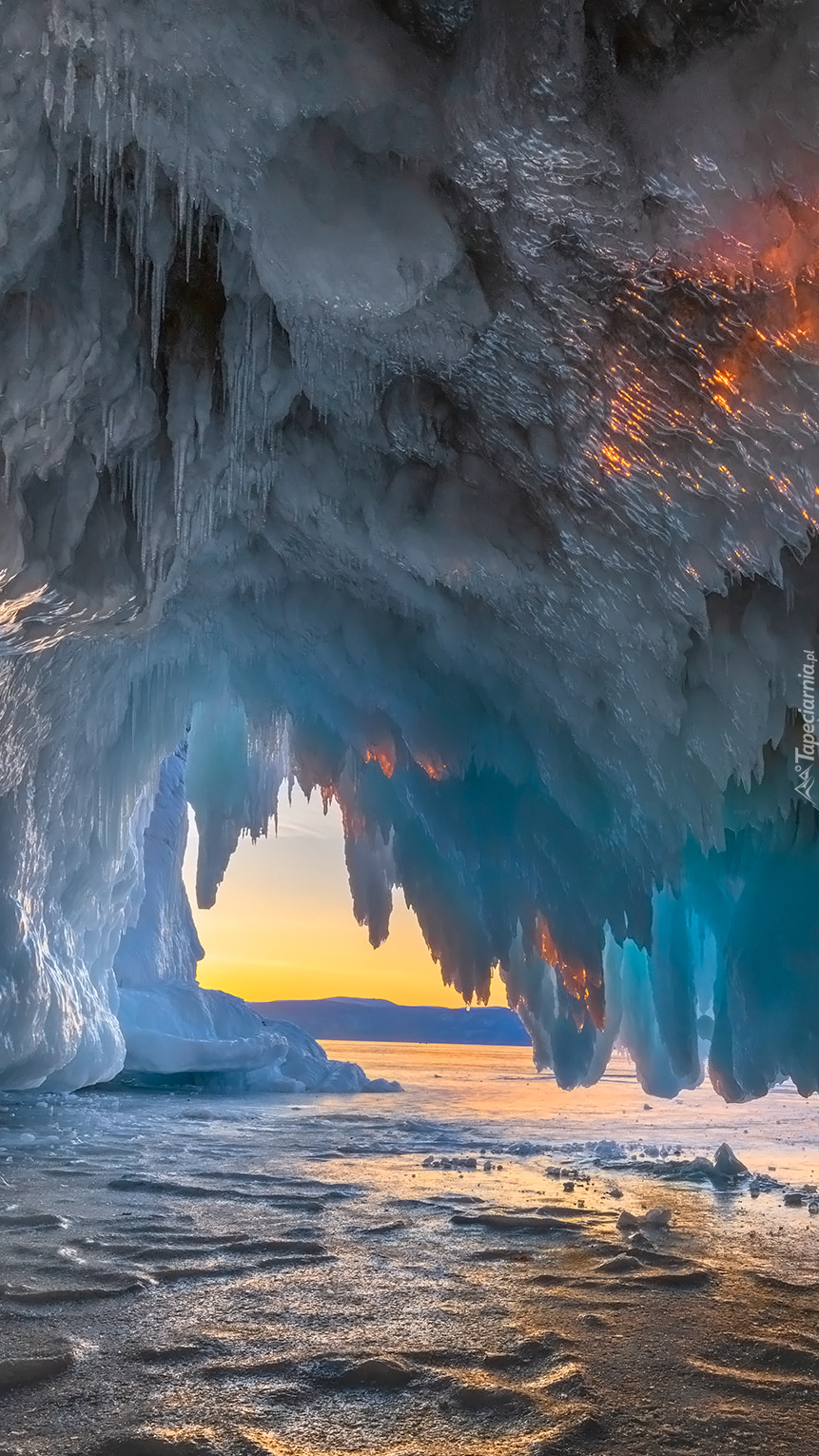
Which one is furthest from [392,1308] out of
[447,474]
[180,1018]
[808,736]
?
[180,1018]

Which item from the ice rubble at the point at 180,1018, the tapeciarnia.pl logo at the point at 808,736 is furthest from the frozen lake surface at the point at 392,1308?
the ice rubble at the point at 180,1018

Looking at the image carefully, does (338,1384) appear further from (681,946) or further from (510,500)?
(681,946)

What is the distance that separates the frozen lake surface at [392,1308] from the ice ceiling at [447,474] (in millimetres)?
2629

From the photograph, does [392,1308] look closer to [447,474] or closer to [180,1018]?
[447,474]

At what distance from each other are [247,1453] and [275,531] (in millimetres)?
6152

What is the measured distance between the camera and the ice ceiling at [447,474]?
348cm

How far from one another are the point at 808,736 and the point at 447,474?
2.88 meters

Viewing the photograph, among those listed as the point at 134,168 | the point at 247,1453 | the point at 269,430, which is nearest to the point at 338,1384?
the point at 247,1453

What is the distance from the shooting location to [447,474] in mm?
6109

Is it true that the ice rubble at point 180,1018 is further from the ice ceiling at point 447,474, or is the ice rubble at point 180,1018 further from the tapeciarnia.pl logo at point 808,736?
the tapeciarnia.pl logo at point 808,736

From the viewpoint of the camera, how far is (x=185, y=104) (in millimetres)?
3771

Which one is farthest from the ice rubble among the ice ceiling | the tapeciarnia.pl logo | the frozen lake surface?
the tapeciarnia.pl logo

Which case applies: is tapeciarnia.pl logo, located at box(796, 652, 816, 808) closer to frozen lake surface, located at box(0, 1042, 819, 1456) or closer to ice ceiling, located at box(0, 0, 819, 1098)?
ice ceiling, located at box(0, 0, 819, 1098)

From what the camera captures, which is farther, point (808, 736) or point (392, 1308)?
point (808, 736)
